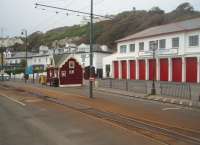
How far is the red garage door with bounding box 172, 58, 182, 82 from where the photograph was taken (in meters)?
54.9

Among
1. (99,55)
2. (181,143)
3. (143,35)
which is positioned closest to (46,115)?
(181,143)

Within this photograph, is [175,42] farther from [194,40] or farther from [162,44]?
[194,40]

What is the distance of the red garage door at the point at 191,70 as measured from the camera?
52156mm

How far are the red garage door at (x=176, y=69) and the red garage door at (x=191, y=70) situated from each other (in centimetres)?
140

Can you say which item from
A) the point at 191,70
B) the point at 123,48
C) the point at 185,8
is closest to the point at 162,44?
the point at 191,70

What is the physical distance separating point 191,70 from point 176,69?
3.33 meters

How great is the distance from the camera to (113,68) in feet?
241

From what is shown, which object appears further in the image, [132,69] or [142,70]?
[132,69]

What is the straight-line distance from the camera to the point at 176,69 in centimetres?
5569

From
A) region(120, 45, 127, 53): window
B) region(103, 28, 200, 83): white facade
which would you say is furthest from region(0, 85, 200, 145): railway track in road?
region(120, 45, 127, 53): window

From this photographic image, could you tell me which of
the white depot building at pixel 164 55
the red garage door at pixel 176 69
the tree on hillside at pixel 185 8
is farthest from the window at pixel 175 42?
the tree on hillside at pixel 185 8

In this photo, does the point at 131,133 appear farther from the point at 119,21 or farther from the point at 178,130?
the point at 119,21

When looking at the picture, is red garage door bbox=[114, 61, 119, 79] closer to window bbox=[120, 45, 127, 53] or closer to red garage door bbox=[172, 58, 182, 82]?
window bbox=[120, 45, 127, 53]

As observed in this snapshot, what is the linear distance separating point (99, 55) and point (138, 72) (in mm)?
24921
